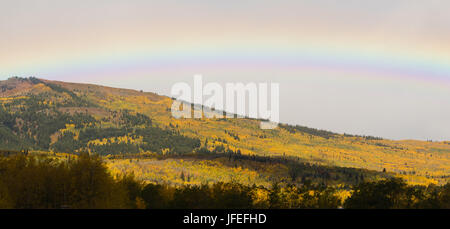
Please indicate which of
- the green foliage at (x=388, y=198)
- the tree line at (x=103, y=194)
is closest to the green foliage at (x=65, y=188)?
the tree line at (x=103, y=194)

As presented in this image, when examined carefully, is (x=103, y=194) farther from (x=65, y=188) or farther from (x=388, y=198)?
(x=388, y=198)

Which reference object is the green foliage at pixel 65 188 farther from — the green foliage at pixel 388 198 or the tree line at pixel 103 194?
the green foliage at pixel 388 198

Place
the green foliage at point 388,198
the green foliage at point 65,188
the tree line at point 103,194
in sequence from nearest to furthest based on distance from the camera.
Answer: the green foliage at point 65,188 < the tree line at point 103,194 < the green foliage at point 388,198

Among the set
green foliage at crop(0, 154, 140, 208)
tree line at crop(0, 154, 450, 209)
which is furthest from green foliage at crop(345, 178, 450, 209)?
green foliage at crop(0, 154, 140, 208)

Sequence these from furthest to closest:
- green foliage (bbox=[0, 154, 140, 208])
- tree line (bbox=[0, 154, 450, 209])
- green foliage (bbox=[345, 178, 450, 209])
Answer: green foliage (bbox=[345, 178, 450, 209]), tree line (bbox=[0, 154, 450, 209]), green foliage (bbox=[0, 154, 140, 208])

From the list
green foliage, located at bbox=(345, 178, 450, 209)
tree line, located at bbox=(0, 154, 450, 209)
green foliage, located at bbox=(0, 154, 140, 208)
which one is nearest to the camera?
green foliage, located at bbox=(0, 154, 140, 208)

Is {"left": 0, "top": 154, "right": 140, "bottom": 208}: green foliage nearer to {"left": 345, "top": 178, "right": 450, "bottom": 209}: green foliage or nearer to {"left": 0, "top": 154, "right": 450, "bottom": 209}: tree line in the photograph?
{"left": 0, "top": 154, "right": 450, "bottom": 209}: tree line

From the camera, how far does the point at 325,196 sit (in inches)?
5994

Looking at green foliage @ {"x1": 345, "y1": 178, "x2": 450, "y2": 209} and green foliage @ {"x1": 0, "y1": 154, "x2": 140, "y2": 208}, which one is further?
green foliage @ {"x1": 345, "y1": 178, "x2": 450, "y2": 209}
